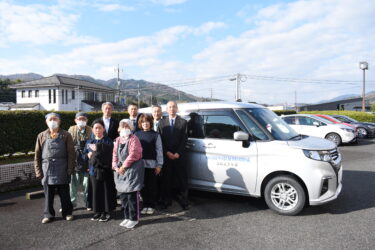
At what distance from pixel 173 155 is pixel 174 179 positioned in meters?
0.50

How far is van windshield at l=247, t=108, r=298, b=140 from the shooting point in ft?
15.8

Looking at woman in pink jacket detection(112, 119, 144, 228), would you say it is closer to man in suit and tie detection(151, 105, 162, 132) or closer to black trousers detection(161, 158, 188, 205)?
black trousers detection(161, 158, 188, 205)

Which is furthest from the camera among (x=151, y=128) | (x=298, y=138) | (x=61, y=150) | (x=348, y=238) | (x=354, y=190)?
(x=354, y=190)

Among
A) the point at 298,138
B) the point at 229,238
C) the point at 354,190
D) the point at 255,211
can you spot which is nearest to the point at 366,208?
the point at 354,190

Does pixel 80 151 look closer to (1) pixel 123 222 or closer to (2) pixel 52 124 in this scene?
(2) pixel 52 124

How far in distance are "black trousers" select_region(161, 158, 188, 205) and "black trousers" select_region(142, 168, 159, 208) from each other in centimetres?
18

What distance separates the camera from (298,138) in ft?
16.5

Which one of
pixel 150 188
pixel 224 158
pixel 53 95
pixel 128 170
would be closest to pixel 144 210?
pixel 150 188

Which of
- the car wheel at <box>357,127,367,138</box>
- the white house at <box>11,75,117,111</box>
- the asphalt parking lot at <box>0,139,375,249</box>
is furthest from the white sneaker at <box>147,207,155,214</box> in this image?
the white house at <box>11,75,117,111</box>

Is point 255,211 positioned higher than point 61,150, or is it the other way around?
point 61,150

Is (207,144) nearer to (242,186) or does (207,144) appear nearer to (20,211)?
(242,186)

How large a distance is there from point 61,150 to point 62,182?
0.52 meters

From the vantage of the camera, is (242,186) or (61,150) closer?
(61,150)

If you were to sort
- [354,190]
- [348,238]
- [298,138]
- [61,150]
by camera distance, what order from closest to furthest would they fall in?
1. [348,238]
2. [61,150]
3. [298,138]
4. [354,190]
